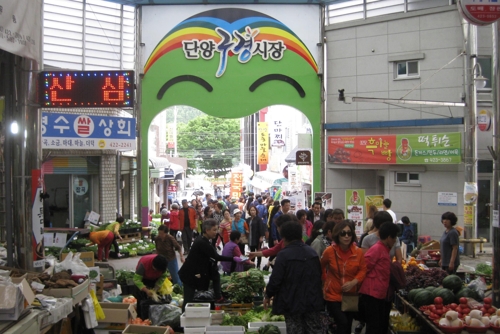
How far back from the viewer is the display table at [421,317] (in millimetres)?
7907

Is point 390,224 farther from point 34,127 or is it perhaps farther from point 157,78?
point 157,78

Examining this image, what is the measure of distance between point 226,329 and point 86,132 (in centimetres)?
1040

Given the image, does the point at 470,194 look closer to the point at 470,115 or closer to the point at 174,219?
the point at 470,115

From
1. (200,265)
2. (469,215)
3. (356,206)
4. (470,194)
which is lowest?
(200,265)

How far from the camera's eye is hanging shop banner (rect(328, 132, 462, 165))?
722 inches

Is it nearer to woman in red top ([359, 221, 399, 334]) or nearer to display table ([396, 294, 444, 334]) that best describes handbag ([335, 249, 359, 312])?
woman in red top ([359, 221, 399, 334])

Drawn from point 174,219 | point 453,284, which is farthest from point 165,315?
point 174,219

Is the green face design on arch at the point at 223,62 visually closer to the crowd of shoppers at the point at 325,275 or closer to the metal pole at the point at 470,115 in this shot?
the metal pole at the point at 470,115

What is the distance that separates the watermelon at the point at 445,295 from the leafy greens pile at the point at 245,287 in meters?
2.78

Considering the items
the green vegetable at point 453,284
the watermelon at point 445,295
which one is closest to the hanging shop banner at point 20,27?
the watermelon at point 445,295

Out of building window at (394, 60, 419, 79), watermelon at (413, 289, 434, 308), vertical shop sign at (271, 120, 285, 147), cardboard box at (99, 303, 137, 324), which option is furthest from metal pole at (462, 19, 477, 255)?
vertical shop sign at (271, 120, 285, 147)

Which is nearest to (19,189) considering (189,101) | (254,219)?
(254,219)

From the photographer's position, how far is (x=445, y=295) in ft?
29.8

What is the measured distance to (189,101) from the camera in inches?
821
